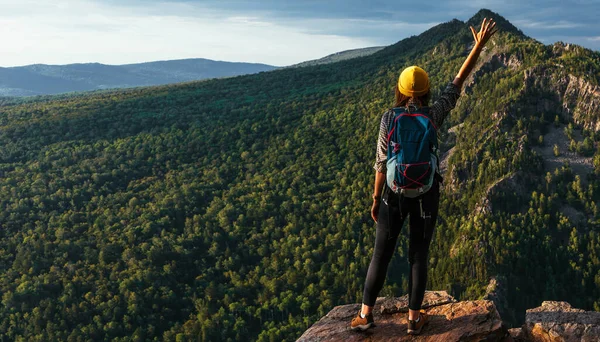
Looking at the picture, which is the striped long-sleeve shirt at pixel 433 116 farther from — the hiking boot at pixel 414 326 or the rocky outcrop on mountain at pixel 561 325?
the rocky outcrop on mountain at pixel 561 325

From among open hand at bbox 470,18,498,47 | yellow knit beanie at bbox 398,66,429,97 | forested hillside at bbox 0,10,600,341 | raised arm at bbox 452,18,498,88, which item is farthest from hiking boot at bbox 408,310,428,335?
forested hillside at bbox 0,10,600,341

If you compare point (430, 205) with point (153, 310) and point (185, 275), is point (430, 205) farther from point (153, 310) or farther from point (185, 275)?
point (185, 275)

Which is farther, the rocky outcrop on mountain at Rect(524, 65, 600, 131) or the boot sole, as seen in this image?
the rocky outcrop on mountain at Rect(524, 65, 600, 131)

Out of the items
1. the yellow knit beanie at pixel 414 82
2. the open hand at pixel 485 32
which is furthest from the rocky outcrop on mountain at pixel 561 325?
the open hand at pixel 485 32

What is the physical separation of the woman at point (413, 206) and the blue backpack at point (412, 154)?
0.26 metres

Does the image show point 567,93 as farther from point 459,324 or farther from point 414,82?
point 414,82

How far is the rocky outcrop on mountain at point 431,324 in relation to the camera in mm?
11320

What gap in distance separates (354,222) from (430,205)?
136658mm

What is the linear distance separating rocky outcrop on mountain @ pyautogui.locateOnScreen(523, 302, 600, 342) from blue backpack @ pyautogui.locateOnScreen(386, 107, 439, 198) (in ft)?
22.0

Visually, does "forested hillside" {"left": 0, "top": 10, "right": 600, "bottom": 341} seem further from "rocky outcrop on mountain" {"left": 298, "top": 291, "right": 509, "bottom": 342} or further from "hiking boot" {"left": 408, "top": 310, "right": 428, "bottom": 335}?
"hiking boot" {"left": 408, "top": 310, "right": 428, "bottom": 335}

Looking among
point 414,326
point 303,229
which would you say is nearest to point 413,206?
point 414,326

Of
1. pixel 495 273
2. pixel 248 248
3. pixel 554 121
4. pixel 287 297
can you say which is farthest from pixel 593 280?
pixel 248 248

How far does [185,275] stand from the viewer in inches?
5404

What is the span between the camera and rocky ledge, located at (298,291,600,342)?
11406 millimetres
